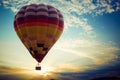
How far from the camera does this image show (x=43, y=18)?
4734cm

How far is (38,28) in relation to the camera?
1844 inches

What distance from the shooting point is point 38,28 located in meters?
46.8

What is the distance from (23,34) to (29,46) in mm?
1760

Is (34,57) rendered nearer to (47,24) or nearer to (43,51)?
(43,51)

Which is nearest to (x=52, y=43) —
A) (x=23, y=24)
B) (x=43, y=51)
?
(x=43, y=51)

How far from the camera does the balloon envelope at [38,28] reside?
4694 cm

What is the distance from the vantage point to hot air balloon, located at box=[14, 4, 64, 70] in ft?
154

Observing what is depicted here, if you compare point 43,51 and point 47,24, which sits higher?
point 47,24

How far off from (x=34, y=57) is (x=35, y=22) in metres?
4.59

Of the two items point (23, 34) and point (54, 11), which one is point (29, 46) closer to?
point (23, 34)

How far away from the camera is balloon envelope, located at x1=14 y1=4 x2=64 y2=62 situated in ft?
154

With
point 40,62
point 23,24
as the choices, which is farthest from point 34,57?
point 23,24

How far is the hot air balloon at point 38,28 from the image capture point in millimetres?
46938

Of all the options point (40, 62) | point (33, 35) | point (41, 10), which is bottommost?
point (40, 62)
